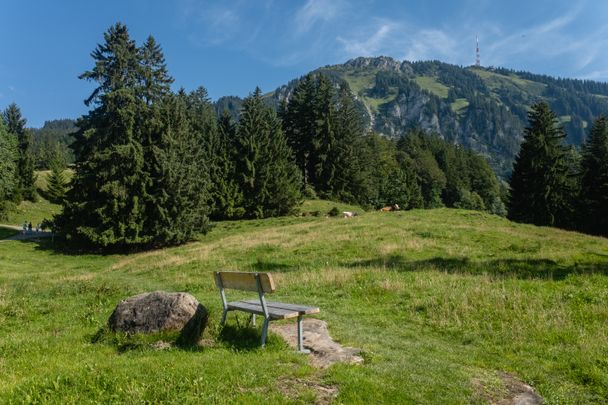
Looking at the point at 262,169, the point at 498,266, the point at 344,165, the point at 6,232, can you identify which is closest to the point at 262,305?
the point at 498,266

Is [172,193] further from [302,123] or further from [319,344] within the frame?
[302,123]

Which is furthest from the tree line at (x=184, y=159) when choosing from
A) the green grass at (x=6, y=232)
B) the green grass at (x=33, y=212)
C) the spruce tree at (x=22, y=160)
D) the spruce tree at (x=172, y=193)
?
the spruce tree at (x=22, y=160)

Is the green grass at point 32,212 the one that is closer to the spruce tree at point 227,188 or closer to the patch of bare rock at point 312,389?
the spruce tree at point 227,188

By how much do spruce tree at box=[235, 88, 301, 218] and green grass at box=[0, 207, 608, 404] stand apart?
3488 cm

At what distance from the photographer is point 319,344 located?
28.4 feet

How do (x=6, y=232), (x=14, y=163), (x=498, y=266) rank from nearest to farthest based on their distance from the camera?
(x=498, y=266) → (x=6, y=232) → (x=14, y=163)

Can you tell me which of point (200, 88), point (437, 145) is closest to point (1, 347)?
point (200, 88)

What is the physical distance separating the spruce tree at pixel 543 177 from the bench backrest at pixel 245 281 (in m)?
57.9

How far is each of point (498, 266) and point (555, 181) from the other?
4738cm

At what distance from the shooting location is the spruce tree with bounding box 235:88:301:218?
57.9 meters

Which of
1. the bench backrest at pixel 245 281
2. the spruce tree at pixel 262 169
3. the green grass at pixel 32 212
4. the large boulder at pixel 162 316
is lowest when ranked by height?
the large boulder at pixel 162 316

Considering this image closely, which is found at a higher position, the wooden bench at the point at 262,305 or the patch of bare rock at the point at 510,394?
the wooden bench at the point at 262,305

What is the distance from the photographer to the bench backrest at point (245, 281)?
8.04 m

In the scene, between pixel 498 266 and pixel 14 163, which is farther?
pixel 14 163
